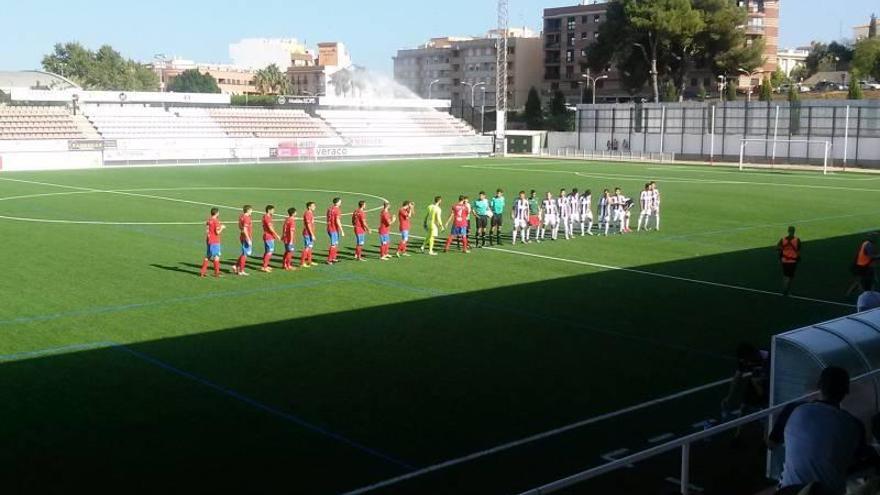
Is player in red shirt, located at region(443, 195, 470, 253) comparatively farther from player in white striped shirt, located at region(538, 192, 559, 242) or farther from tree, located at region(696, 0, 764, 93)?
tree, located at region(696, 0, 764, 93)

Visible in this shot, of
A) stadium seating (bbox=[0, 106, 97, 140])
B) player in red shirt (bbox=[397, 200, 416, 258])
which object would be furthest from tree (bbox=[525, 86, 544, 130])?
player in red shirt (bbox=[397, 200, 416, 258])

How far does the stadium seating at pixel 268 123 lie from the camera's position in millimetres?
75938

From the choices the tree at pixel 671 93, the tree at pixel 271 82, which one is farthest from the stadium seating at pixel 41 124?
the tree at pixel 271 82

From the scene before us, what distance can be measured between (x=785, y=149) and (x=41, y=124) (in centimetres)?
5633

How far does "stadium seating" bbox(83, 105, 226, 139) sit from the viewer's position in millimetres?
68375

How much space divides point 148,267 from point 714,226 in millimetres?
19458

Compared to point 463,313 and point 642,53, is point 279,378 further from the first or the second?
point 642,53

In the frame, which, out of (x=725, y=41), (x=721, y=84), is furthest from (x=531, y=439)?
(x=721, y=84)

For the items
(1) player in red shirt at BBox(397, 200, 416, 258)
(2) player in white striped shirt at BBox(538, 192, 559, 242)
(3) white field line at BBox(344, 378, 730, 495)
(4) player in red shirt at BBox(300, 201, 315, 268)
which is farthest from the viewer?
(2) player in white striped shirt at BBox(538, 192, 559, 242)

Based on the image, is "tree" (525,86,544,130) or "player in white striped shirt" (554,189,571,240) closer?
"player in white striped shirt" (554,189,571,240)

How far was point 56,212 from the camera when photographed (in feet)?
111

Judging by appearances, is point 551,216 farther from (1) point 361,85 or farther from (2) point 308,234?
(1) point 361,85

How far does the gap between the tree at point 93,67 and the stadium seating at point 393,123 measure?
59.8 meters

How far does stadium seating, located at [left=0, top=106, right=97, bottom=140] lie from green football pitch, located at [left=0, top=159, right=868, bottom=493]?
37040 millimetres
